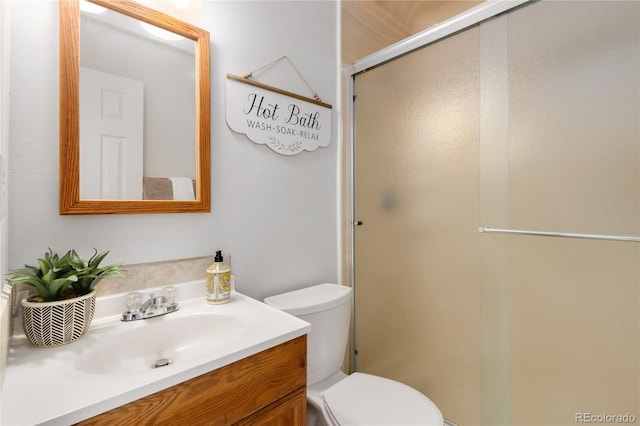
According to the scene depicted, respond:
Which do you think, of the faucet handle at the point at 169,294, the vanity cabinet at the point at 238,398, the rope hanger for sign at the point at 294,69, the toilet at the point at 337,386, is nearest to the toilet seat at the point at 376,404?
the toilet at the point at 337,386

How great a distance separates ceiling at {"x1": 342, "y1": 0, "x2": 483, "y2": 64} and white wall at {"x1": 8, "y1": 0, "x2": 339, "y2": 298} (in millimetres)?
96

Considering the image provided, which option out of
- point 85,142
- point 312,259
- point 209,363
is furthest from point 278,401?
point 85,142

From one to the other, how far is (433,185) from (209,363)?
3.84 feet

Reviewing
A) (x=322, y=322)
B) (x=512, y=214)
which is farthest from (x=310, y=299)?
(x=512, y=214)

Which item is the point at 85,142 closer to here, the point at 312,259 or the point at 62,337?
the point at 62,337

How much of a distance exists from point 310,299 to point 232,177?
590 millimetres

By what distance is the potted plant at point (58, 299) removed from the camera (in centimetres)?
71

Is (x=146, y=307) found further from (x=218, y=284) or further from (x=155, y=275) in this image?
(x=218, y=284)

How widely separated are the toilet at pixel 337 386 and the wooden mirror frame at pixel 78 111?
0.55 metres

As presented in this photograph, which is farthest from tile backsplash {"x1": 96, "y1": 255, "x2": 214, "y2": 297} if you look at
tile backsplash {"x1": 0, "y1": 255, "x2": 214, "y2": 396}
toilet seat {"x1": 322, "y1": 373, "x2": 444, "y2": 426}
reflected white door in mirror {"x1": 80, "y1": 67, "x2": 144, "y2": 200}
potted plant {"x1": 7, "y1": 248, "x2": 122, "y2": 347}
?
toilet seat {"x1": 322, "y1": 373, "x2": 444, "y2": 426}

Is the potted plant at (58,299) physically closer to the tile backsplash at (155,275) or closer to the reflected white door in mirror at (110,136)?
the tile backsplash at (155,275)

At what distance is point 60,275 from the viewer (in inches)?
30.3

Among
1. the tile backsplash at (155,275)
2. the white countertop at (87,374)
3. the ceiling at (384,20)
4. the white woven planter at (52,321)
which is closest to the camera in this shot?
the white countertop at (87,374)

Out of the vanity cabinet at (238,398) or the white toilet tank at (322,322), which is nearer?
the vanity cabinet at (238,398)
